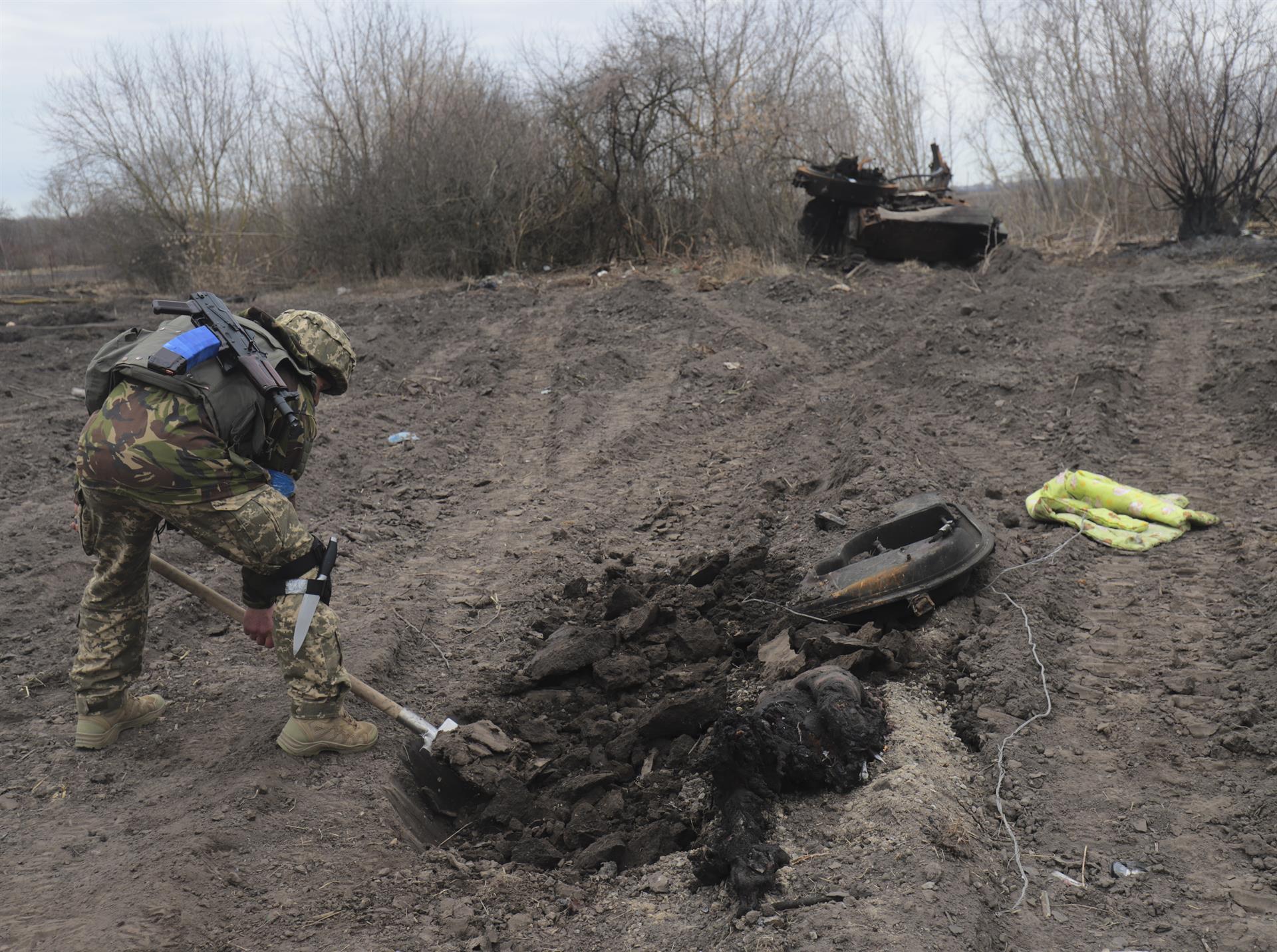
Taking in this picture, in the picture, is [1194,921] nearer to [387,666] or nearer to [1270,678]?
[1270,678]

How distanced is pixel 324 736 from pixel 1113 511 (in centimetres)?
401

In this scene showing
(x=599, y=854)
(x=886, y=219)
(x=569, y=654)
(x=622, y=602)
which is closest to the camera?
(x=599, y=854)

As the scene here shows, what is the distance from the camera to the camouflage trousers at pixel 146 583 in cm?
334

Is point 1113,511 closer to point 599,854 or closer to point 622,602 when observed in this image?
point 622,602

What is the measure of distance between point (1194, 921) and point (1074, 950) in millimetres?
333

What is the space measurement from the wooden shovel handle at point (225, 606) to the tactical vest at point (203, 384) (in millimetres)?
660

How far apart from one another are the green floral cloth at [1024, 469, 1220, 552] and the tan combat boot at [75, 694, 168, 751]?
170 inches

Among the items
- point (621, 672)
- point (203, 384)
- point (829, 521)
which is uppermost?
point (203, 384)

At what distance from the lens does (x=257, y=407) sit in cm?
334

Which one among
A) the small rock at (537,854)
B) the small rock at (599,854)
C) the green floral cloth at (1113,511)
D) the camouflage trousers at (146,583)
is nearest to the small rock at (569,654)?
the camouflage trousers at (146,583)

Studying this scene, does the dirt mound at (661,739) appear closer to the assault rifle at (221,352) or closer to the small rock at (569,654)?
the small rock at (569,654)

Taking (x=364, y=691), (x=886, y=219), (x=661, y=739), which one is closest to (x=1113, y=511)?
(x=661, y=739)

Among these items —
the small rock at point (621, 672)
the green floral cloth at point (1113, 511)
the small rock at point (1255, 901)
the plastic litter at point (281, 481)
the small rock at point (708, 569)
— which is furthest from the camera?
the small rock at point (708, 569)

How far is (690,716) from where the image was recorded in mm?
3768
